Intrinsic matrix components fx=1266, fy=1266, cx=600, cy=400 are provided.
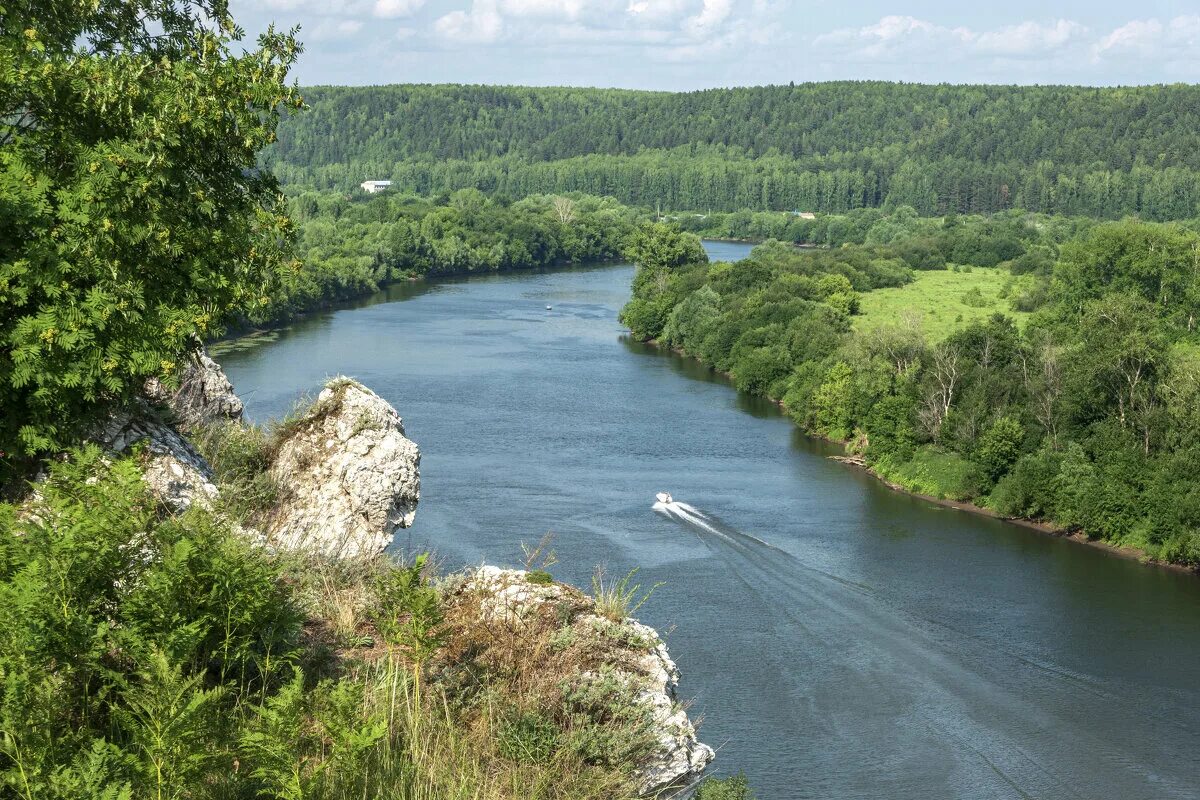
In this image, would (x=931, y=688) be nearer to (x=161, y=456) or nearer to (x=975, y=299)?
(x=161, y=456)

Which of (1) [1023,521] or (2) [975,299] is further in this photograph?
(2) [975,299]

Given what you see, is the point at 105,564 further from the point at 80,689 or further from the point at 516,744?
the point at 516,744

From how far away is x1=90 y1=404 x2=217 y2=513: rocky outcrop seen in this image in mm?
9570

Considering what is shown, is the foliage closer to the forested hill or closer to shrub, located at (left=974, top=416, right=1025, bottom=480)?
shrub, located at (left=974, top=416, right=1025, bottom=480)

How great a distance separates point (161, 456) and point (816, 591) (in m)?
25.0

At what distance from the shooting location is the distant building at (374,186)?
181663 mm

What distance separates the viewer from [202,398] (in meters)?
13.1

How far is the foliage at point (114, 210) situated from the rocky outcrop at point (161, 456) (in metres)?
0.35

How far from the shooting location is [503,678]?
814 cm

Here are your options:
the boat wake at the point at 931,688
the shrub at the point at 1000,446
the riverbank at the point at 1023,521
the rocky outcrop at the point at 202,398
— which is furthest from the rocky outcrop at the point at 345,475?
the shrub at the point at 1000,446

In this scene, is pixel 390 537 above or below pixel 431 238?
above

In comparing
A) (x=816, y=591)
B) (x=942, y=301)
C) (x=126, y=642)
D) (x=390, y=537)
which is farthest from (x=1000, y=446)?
(x=126, y=642)

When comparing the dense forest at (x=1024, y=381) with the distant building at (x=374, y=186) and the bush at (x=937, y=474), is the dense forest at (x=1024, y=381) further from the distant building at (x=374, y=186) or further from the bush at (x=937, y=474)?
Answer: the distant building at (x=374, y=186)

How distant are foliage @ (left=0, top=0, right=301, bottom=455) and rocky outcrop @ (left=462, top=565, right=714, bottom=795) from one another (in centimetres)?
317
